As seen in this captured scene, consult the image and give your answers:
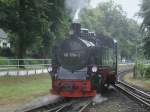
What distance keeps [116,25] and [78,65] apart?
285 feet

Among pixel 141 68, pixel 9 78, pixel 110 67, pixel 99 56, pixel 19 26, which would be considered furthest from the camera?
pixel 141 68

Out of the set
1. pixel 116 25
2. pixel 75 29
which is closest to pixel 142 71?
pixel 75 29

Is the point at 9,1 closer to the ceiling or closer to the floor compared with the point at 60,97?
closer to the ceiling

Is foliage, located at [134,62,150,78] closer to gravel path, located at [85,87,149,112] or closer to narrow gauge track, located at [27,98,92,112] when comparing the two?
gravel path, located at [85,87,149,112]

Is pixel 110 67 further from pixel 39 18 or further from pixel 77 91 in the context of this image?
pixel 39 18

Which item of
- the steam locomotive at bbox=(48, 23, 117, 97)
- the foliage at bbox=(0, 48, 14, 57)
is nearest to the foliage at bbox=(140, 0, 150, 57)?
the steam locomotive at bbox=(48, 23, 117, 97)

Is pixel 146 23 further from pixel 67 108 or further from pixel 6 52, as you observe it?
pixel 6 52

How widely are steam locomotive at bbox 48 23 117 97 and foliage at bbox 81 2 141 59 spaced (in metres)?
75.7

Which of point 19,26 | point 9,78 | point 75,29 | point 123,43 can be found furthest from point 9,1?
point 123,43

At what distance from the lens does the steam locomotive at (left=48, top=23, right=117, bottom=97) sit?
16.5 meters

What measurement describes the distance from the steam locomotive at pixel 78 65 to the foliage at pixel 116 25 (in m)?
75.7

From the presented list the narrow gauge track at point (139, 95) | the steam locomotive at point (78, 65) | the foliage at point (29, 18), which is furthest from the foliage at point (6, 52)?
Result: the steam locomotive at point (78, 65)

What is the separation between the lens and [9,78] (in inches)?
1013

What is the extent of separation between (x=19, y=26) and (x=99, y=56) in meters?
16.3
